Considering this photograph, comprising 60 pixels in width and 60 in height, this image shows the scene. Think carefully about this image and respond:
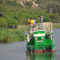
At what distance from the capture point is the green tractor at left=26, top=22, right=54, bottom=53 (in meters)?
30.6

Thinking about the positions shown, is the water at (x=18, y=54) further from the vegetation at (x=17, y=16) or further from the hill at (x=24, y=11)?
the hill at (x=24, y=11)

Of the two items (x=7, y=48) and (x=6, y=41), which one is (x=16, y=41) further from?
(x=7, y=48)

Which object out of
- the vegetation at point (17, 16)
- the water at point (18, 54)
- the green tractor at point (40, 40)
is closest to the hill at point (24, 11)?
the vegetation at point (17, 16)

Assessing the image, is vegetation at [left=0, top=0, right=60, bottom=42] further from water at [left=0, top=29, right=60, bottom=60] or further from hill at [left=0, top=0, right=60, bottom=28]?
water at [left=0, top=29, right=60, bottom=60]

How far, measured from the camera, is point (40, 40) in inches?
1210

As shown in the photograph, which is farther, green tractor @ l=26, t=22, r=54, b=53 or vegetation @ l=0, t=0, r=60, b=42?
vegetation @ l=0, t=0, r=60, b=42

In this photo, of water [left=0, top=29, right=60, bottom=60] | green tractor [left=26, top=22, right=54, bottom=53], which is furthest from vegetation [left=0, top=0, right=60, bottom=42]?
green tractor [left=26, top=22, right=54, bottom=53]

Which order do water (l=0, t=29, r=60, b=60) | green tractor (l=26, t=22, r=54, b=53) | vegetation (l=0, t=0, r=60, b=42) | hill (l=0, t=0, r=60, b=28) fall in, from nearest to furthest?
water (l=0, t=29, r=60, b=60)
green tractor (l=26, t=22, r=54, b=53)
vegetation (l=0, t=0, r=60, b=42)
hill (l=0, t=0, r=60, b=28)

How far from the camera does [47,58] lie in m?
29.6

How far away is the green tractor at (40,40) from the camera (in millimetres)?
30562

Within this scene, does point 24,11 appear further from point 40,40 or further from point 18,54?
point 40,40

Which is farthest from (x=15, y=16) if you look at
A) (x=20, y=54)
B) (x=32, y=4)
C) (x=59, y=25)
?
(x=20, y=54)

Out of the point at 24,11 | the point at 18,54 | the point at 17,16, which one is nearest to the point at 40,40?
the point at 18,54

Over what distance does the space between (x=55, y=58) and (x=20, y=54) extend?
134 inches
